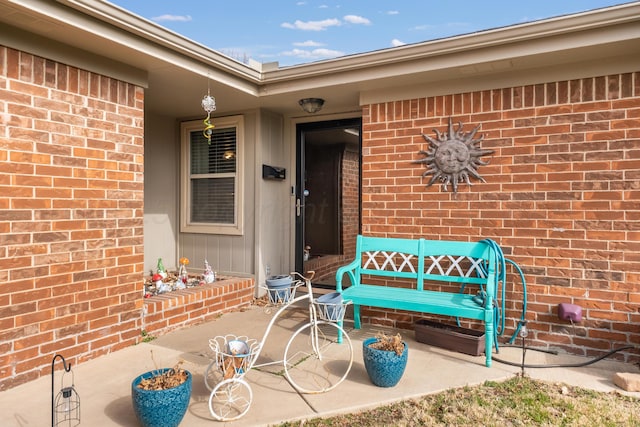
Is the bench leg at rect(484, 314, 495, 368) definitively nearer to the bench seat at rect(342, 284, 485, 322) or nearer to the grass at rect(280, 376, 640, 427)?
the bench seat at rect(342, 284, 485, 322)

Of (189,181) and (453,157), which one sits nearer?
(453,157)

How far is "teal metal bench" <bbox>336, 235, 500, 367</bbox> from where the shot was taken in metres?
3.22

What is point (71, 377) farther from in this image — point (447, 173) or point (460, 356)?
point (447, 173)

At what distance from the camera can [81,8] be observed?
8.70 ft

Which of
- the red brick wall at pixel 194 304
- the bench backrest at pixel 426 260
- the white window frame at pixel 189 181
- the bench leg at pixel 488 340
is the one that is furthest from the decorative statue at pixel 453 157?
the red brick wall at pixel 194 304

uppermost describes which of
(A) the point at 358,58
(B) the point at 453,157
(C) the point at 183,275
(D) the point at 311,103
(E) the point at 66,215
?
(A) the point at 358,58

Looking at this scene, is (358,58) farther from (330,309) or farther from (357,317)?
(357,317)

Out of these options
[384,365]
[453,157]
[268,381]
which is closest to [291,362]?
[268,381]

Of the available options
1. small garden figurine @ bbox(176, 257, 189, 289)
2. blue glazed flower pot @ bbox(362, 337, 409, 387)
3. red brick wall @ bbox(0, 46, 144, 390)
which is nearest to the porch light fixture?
red brick wall @ bbox(0, 46, 144, 390)

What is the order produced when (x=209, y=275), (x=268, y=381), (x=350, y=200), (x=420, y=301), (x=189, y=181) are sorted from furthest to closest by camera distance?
(x=189, y=181) < (x=350, y=200) < (x=209, y=275) < (x=420, y=301) < (x=268, y=381)

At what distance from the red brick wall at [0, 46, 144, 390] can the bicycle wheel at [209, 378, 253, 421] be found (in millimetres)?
1369

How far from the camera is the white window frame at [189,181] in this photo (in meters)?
5.18

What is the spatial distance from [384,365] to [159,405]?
1.37 metres

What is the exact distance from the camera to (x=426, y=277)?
12.4ft
